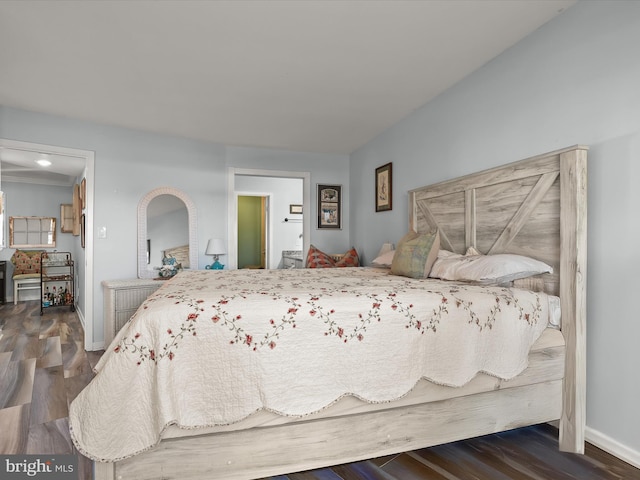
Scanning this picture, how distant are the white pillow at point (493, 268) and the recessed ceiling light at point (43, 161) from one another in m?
5.31

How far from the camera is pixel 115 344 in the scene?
1.35 meters

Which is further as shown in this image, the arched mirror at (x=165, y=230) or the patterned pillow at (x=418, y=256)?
the arched mirror at (x=165, y=230)

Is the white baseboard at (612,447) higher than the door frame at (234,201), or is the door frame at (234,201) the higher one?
the door frame at (234,201)

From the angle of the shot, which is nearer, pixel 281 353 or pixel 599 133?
pixel 281 353

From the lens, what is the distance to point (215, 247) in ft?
13.6

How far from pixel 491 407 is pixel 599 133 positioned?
152 cm

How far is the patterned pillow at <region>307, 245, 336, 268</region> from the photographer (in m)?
4.38

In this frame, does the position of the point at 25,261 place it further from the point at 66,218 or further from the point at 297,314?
the point at 297,314

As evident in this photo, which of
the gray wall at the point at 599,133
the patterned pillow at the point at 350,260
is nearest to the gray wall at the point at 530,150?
the gray wall at the point at 599,133

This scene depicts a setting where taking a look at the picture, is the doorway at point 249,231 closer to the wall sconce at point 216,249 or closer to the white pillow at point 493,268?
the wall sconce at point 216,249

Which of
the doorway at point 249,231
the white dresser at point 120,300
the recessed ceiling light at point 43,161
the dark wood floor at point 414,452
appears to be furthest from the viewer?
the doorway at point 249,231

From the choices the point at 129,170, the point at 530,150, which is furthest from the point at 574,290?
the point at 129,170

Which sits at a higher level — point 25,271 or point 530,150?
point 530,150

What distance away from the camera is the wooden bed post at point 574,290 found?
5.65 feet
